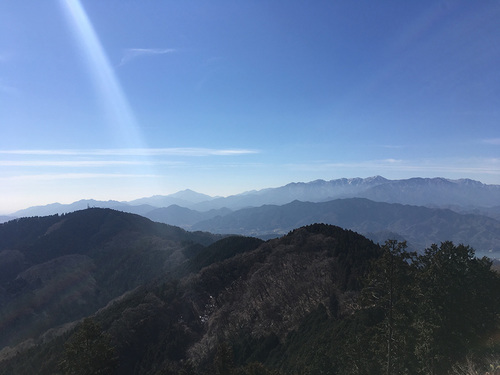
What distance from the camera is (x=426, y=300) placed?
33.3 m

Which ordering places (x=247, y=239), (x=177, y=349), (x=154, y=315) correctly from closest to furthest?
(x=177, y=349) → (x=154, y=315) → (x=247, y=239)

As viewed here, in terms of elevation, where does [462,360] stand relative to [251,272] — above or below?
above

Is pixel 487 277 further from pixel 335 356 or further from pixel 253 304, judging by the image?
pixel 253 304

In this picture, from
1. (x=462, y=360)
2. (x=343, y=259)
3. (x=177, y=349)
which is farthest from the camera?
(x=177, y=349)

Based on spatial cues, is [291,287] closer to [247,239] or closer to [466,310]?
[466,310]

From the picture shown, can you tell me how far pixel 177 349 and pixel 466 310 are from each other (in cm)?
8651

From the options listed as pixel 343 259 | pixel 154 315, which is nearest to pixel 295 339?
pixel 343 259

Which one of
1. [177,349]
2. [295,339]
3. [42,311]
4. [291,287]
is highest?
[291,287]

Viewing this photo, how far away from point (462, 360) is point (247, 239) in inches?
6351

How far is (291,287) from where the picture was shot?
93625 mm

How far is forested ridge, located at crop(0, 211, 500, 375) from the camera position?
1123 inches

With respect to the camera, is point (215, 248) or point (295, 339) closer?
point (295, 339)

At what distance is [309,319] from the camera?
80.2 m

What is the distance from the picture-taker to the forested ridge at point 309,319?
28.5 metres
